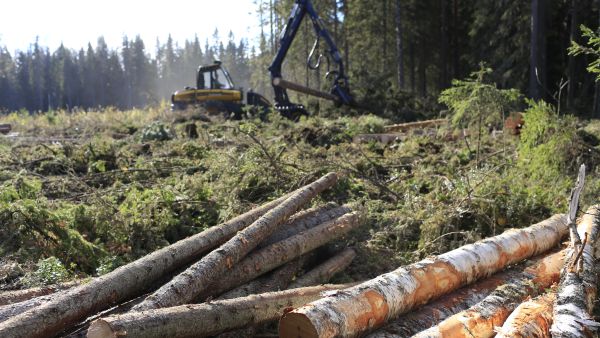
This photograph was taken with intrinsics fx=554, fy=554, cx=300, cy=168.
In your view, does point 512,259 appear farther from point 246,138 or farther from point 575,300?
point 246,138

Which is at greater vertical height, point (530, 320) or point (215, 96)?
point (215, 96)

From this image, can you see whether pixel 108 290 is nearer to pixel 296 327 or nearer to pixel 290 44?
pixel 296 327

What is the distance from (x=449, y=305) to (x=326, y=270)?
146 centimetres

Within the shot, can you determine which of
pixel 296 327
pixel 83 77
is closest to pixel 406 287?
pixel 296 327

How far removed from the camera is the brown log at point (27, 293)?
399cm

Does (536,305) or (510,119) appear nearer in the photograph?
(536,305)

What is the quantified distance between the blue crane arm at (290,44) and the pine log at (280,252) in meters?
14.4

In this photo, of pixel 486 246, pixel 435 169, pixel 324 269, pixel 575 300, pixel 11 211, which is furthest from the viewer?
pixel 435 169

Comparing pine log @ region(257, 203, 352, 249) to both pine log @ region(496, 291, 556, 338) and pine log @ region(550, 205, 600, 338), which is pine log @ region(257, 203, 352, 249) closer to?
pine log @ region(496, 291, 556, 338)

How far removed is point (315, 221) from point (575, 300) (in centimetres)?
→ 297

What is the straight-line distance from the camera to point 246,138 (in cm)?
953

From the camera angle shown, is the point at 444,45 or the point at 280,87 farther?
the point at 444,45

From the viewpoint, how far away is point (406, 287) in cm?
386

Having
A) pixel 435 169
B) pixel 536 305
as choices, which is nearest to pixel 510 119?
pixel 435 169
